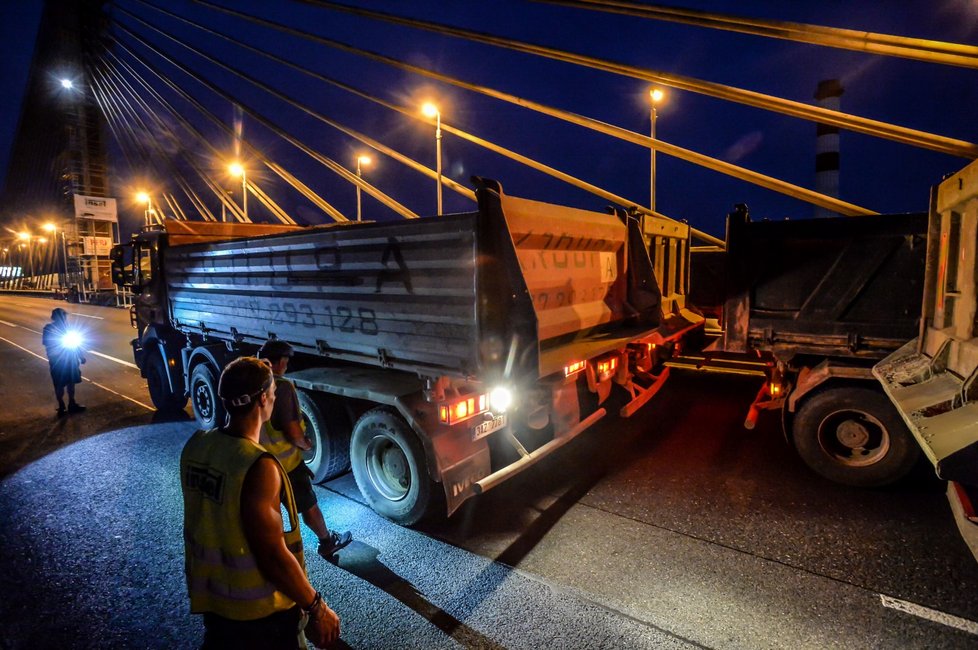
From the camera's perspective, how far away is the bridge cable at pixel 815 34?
730cm

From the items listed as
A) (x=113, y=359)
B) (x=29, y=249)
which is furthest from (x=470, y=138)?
(x=29, y=249)

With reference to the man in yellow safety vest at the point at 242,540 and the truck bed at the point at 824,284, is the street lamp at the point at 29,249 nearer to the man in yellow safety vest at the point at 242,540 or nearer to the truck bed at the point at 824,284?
the truck bed at the point at 824,284

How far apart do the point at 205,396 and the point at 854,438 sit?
24.4ft

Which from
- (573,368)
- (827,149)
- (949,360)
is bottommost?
(573,368)

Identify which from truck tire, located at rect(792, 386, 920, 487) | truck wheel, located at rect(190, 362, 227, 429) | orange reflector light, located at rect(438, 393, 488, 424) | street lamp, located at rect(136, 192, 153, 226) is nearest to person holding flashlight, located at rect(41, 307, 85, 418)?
truck wheel, located at rect(190, 362, 227, 429)

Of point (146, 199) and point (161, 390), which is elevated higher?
point (146, 199)

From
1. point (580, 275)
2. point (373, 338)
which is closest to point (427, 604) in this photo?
point (373, 338)

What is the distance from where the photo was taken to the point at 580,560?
3777mm

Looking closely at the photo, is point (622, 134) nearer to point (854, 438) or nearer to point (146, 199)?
point (854, 438)

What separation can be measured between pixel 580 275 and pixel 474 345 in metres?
1.79

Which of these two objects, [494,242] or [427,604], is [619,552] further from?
[494,242]

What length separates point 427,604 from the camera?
3.33 meters

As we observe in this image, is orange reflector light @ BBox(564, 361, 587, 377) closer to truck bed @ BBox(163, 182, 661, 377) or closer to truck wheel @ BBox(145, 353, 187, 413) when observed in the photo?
truck bed @ BBox(163, 182, 661, 377)

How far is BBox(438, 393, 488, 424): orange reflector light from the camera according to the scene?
404 cm
